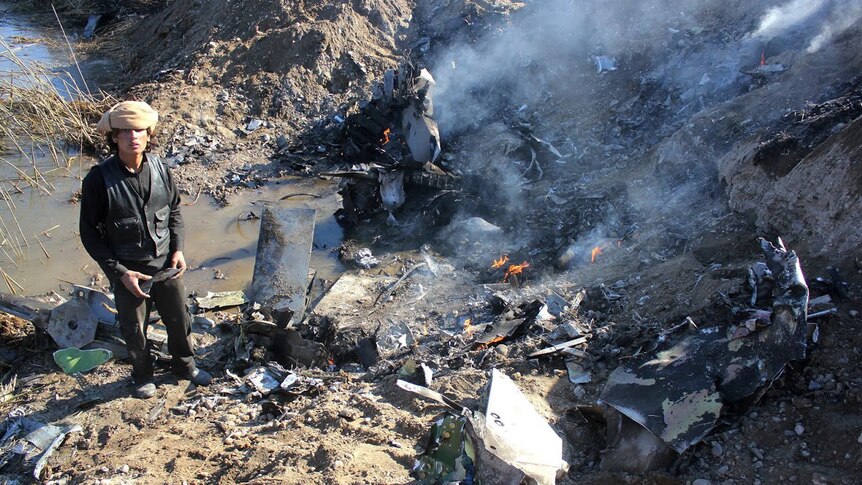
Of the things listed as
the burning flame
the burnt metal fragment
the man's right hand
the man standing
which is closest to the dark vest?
the man standing

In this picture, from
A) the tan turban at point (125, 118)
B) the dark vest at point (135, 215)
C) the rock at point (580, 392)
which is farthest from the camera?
the rock at point (580, 392)

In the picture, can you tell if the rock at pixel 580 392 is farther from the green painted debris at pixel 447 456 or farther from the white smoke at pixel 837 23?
the white smoke at pixel 837 23

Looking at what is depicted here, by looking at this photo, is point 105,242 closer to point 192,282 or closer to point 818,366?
point 192,282

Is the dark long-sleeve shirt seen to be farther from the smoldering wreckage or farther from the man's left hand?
the smoldering wreckage

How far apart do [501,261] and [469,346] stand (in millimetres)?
2049

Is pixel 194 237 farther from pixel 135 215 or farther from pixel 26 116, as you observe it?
pixel 135 215

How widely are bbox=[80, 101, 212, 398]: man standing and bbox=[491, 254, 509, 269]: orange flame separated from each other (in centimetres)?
347

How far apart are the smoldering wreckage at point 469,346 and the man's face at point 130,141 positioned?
5.93 feet

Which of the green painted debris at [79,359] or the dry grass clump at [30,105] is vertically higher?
the dry grass clump at [30,105]

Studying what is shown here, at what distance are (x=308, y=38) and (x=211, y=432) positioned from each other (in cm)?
922

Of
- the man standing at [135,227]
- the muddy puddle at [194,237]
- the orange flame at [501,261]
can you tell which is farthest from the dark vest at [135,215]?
the orange flame at [501,261]

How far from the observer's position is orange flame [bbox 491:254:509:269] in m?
6.44

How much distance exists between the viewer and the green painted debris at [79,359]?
4332 mm

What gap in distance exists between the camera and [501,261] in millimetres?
6504
